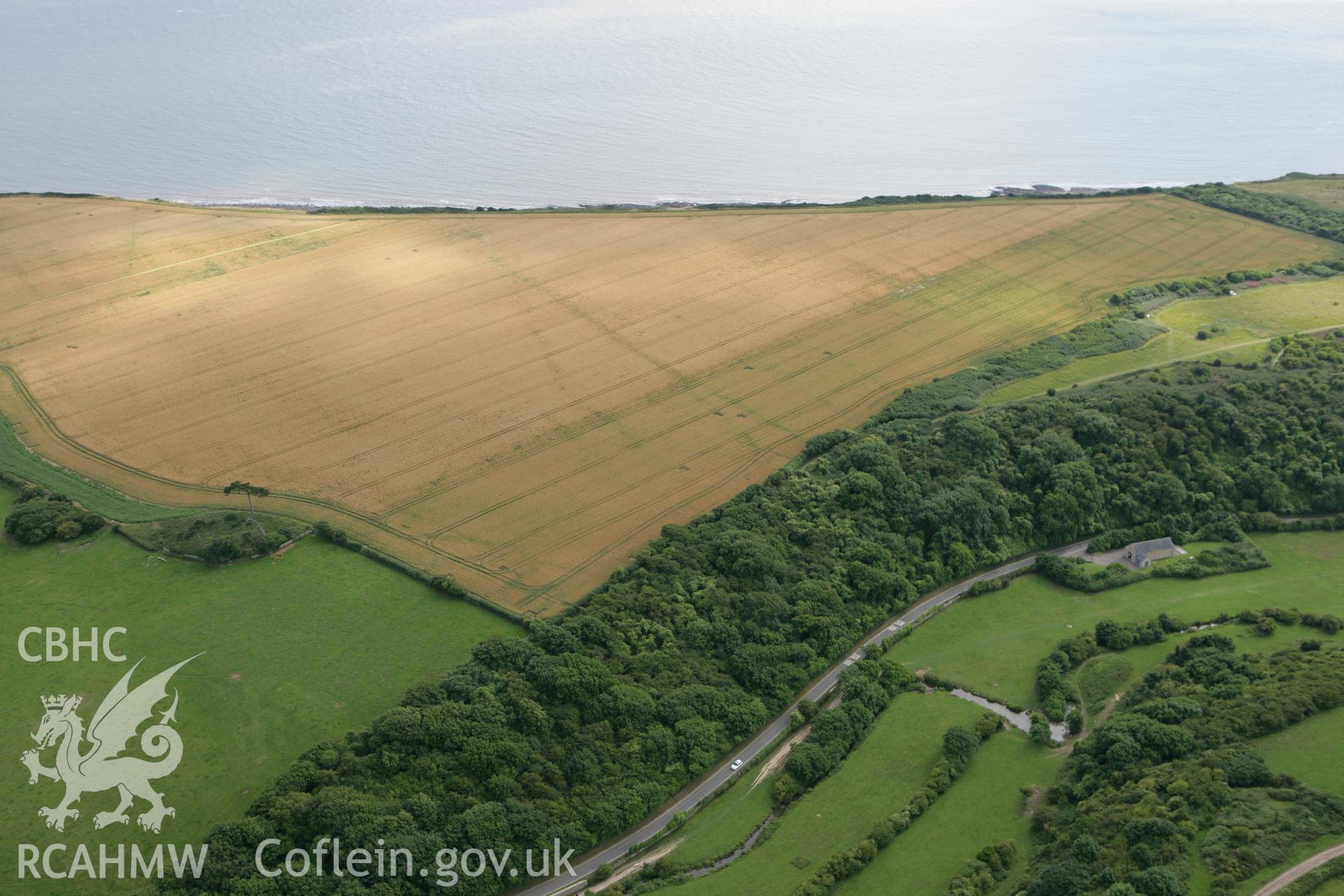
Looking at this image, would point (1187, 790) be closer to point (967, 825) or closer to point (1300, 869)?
point (1300, 869)

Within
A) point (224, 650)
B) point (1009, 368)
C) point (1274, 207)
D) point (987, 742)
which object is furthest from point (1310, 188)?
point (224, 650)

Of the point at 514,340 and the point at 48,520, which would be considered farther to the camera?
the point at 514,340

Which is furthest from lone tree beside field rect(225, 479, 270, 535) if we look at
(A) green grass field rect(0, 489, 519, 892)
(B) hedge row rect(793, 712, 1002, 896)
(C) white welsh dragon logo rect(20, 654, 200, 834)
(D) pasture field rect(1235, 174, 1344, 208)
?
(D) pasture field rect(1235, 174, 1344, 208)

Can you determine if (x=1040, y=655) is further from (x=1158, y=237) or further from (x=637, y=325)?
(x=1158, y=237)

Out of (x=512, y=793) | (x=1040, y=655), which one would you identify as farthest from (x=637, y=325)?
(x=512, y=793)

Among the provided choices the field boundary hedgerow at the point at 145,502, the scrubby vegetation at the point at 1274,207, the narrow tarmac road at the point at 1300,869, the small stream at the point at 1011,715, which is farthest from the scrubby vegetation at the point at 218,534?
the scrubby vegetation at the point at 1274,207

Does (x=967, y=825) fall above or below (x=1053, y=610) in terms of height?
below

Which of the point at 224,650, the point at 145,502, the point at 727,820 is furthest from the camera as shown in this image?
the point at 145,502

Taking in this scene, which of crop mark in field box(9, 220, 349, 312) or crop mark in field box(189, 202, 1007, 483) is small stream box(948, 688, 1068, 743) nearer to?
crop mark in field box(189, 202, 1007, 483)
